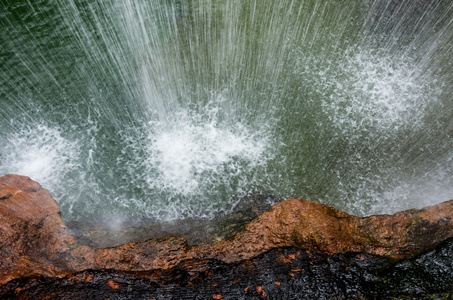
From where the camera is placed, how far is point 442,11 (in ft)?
20.8

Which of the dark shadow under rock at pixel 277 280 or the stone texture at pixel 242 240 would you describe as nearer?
the dark shadow under rock at pixel 277 280

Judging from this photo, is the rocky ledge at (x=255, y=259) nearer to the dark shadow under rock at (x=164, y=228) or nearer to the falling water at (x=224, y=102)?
the dark shadow under rock at (x=164, y=228)

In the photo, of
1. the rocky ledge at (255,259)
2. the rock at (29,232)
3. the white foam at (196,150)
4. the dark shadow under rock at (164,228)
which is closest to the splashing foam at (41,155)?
the rock at (29,232)

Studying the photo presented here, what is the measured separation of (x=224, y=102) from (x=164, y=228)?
9.08 ft

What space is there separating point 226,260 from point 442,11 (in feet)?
24.7

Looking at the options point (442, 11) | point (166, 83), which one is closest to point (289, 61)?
point (166, 83)

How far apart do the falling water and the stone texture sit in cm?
109

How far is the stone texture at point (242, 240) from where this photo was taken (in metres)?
2.66

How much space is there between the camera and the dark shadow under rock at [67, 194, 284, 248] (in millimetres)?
3412

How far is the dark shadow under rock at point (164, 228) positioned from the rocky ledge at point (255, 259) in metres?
0.42

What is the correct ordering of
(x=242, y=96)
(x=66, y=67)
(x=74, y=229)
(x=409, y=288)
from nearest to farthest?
(x=409, y=288) < (x=74, y=229) < (x=242, y=96) < (x=66, y=67)

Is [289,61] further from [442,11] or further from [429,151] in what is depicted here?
[442,11]

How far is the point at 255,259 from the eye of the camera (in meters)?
2.69

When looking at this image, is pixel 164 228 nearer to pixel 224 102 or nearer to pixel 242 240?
pixel 242 240
